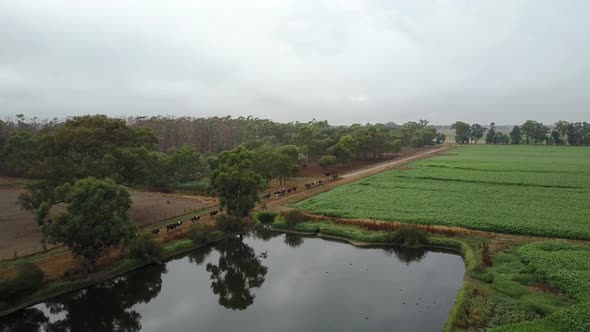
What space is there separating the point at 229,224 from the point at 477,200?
3158 centimetres

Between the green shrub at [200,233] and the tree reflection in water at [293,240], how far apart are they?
7.52 metres

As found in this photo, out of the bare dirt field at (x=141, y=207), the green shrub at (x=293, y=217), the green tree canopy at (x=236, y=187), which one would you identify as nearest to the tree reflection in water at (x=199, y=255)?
the green tree canopy at (x=236, y=187)

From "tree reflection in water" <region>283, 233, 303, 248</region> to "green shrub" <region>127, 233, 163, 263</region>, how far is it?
12.1 meters

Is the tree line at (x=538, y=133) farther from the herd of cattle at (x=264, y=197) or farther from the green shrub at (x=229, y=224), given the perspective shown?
the green shrub at (x=229, y=224)

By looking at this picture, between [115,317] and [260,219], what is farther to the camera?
[260,219]

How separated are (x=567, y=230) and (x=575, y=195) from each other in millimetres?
20398

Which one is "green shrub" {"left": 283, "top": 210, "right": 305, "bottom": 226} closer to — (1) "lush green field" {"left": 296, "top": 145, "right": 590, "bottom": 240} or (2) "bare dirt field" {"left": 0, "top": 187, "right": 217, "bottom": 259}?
(1) "lush green field" {"left": 296, "top": 145, "right": 590, "bottom": 240}

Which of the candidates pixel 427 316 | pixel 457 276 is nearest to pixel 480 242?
pixel 457 276

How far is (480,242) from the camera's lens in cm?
3394

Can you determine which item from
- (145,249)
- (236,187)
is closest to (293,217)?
(236,187)

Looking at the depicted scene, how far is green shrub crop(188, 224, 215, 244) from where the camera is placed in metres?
35.5

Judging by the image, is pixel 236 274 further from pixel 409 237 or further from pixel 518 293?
pixel 518 293

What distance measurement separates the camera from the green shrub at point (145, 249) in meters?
30.6

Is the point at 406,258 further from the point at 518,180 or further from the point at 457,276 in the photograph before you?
the point at 518,180
